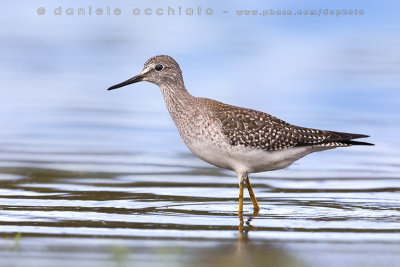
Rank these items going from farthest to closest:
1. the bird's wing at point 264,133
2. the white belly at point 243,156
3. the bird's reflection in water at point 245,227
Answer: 1. the bird's wing at point 264,133
2. the white belly at point 243,156
3. the bird's reflection in water at point 245,227

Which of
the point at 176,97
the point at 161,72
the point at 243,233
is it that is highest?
the point at 161,72

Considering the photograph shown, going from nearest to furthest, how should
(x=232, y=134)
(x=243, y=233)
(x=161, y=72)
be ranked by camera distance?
1. (x=243, y=233)
2. (x=232, y=134)
3. (x=161, y=72)

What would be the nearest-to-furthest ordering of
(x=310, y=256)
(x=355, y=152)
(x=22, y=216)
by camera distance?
1. (x=310, y=256)
2. (x=22, y=216)
3. (x=355, y=152)

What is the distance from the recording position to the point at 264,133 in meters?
14.1

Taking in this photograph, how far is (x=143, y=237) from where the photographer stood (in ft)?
35.6

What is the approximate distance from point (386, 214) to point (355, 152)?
6127 mm

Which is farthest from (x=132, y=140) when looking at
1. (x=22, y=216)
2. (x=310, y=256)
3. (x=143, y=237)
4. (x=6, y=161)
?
(x=310, y=256)

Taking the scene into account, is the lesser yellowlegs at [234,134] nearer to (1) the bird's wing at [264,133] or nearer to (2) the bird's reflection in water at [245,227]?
(1) the bird's wing at [264,133]

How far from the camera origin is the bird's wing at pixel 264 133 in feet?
45.5

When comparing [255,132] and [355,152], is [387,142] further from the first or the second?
[255,132]

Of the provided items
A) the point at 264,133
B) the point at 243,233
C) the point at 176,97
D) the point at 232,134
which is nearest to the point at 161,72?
the point at 176,97

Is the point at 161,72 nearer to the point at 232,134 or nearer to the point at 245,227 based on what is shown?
the point at 232,134

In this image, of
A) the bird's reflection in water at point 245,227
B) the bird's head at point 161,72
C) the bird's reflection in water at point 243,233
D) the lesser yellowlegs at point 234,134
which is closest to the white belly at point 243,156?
the lesser yellowlegs at point 234,134

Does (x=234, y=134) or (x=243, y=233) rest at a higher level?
(x=234, y=134)
